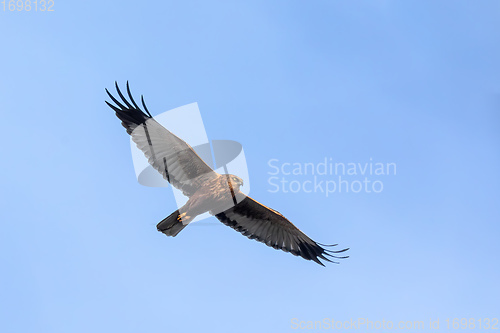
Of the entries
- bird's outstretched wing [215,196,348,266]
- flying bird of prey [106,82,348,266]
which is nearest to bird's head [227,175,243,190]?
flying bird of prey [106,82,348,266]

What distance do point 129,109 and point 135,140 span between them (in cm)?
68

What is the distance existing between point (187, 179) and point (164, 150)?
0.84 meters

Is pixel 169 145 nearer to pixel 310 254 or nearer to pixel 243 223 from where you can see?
pixel 243 223

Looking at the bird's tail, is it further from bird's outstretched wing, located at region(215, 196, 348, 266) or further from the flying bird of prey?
bird's outstretched wing, located at region(215, 196, 348, 266)

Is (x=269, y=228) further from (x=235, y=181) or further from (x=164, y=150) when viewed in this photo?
(x=164, y=150)

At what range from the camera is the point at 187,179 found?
36.6 ft

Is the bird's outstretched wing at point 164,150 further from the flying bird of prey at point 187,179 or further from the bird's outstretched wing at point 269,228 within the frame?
the bird's outstretched wing at point 269,228

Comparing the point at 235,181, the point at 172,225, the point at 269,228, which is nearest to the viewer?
the point at 172,225

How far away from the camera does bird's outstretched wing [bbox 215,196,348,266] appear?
38.3 feet

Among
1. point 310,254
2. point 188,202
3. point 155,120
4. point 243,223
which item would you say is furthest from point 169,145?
point 310,254

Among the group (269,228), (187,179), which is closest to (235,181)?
(187,179)

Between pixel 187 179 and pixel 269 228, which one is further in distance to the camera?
pixel 269 228

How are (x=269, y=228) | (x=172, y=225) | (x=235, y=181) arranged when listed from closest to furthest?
(x=172, y=225) → (x=235, y=181) → (x=269, y=228)

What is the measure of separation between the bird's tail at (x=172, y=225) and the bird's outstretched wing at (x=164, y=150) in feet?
3.02
